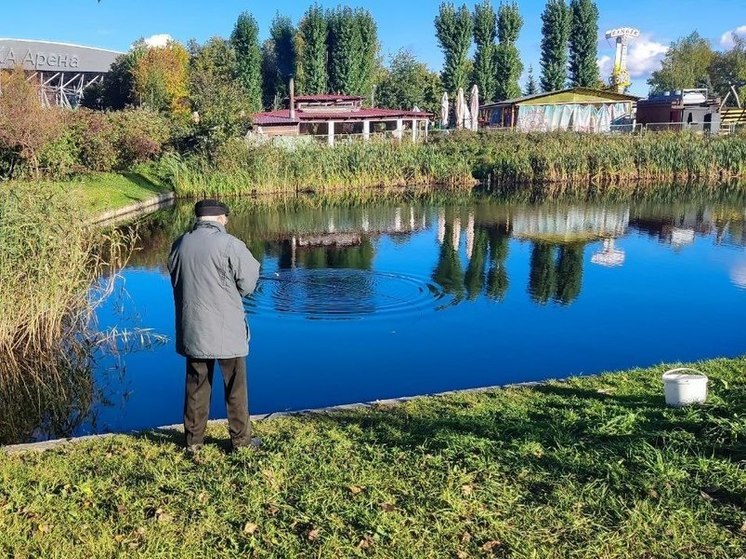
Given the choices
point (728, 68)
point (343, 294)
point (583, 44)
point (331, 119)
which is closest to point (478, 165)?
point (331, 119)

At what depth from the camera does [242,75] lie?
66.1 metres

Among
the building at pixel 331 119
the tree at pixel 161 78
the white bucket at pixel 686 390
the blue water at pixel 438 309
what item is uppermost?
the tree at pixel 161 78

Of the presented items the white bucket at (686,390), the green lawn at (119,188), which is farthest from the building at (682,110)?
the white bucket at (686,390)

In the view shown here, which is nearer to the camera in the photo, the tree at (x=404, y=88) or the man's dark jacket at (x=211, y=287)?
the man's dark jacket at (x=211, y=287)

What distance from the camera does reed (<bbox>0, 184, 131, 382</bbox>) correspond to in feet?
28.5

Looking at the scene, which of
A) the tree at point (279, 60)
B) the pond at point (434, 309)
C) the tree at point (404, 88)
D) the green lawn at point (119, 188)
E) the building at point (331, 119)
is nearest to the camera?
the pond at point (434, 309)

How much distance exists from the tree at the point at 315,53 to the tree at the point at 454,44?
10.9 meters

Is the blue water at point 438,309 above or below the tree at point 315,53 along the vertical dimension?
below

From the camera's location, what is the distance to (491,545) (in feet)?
13.2

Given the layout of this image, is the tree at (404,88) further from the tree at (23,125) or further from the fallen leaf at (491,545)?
the fallen leaf at (491,545)

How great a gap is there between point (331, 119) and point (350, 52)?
78.9 ft

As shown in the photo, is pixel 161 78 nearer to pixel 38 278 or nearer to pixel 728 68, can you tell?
pixel 38 278

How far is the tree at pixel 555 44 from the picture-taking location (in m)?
70.3

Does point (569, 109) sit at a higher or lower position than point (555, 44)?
lower
